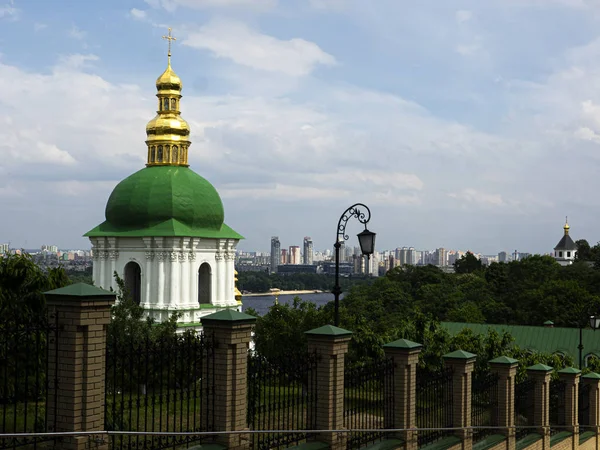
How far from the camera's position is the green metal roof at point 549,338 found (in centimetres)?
3755

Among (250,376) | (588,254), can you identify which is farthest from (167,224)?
(588,254)

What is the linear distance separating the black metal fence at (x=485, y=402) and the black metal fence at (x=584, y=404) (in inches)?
229

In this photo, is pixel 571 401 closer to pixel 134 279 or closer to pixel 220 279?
pixel 220 279

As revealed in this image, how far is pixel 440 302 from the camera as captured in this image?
210ft

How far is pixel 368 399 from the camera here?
37.9 ft

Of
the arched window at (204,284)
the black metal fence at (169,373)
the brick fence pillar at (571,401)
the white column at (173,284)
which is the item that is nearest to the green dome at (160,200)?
the white column at (173,284)

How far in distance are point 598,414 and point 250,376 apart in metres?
13.6

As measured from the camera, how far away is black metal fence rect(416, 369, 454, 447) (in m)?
12.5

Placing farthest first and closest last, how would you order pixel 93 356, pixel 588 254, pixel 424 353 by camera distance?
1. pixel 588 254
2. pixel 424 353
3. pixel 93 356

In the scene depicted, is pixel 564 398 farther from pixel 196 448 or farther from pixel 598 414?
pixel 196 448

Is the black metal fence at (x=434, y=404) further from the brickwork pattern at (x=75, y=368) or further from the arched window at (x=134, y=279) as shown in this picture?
the arched window at (x=134, y=279)

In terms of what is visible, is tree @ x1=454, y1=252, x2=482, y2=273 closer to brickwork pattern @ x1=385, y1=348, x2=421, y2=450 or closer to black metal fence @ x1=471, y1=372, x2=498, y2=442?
black metal fence @ x1=471, y1=372, x2=498, y2=442

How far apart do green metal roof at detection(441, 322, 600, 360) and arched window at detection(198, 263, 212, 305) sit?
1158 centimetres

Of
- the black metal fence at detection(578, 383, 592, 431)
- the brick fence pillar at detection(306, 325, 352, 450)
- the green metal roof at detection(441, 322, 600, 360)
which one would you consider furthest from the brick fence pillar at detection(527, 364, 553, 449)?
the green metal roof at detection(441, 322, 600, 360)
